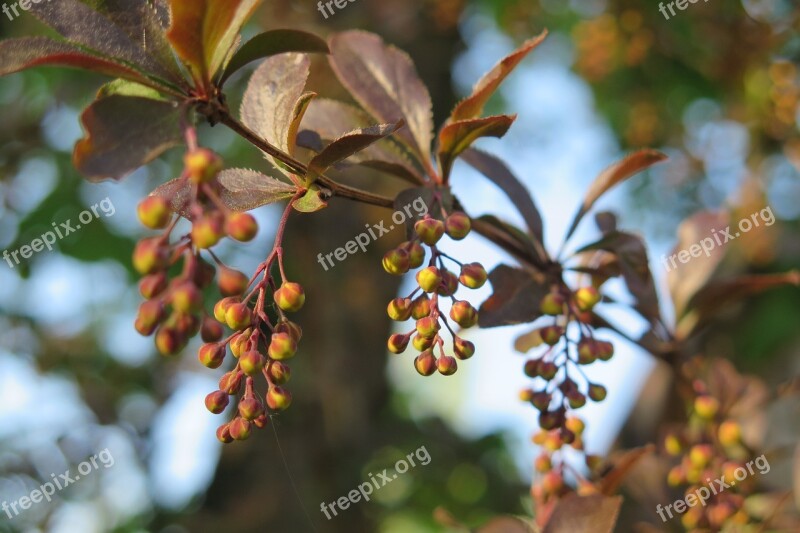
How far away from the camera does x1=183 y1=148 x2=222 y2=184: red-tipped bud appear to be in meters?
0.67

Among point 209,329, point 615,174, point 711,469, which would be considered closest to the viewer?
point 209,329

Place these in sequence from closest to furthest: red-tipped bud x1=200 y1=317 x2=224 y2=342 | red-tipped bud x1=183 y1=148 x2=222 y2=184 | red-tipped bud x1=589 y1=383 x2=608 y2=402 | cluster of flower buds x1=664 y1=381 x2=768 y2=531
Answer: red-tipped bud x1=183 y1=148 x2=222 y2=184 → red-tipped bud x1=200 y1=317 x2=224 y2=342 → red-tipped bud x1=589 y1=383 x2=608 y2=402 → cluster of flower buds x1=664 y1=381 x2=768 y2=531

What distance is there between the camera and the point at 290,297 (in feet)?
2.99

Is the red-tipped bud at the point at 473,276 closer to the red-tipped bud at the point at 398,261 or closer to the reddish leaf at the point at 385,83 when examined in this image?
the red-tipped bud at the point at 398,261

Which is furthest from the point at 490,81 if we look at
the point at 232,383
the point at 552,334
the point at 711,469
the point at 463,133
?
the point at 711,469

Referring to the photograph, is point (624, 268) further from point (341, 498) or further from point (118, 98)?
point (341, 498)

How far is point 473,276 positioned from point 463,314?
0.05 meters

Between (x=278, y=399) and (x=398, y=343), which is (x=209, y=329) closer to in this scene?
(x=278, y=399)

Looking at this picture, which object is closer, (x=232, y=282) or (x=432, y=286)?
(x=232, y=282)

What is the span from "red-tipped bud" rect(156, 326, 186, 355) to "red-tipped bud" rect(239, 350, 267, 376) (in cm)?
14

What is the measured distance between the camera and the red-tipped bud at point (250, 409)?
897 mm

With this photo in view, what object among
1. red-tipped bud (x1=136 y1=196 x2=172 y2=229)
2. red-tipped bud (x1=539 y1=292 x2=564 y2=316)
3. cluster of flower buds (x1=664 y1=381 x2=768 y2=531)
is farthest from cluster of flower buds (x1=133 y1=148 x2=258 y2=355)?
cluster of flower buds (x1=664 y1=381 x2=768 y2=531)

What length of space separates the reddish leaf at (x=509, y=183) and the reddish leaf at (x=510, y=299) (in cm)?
12

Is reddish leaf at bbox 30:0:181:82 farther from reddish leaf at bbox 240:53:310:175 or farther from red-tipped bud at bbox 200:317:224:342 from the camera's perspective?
red-tipped bud at bbox 200:317:224:342
